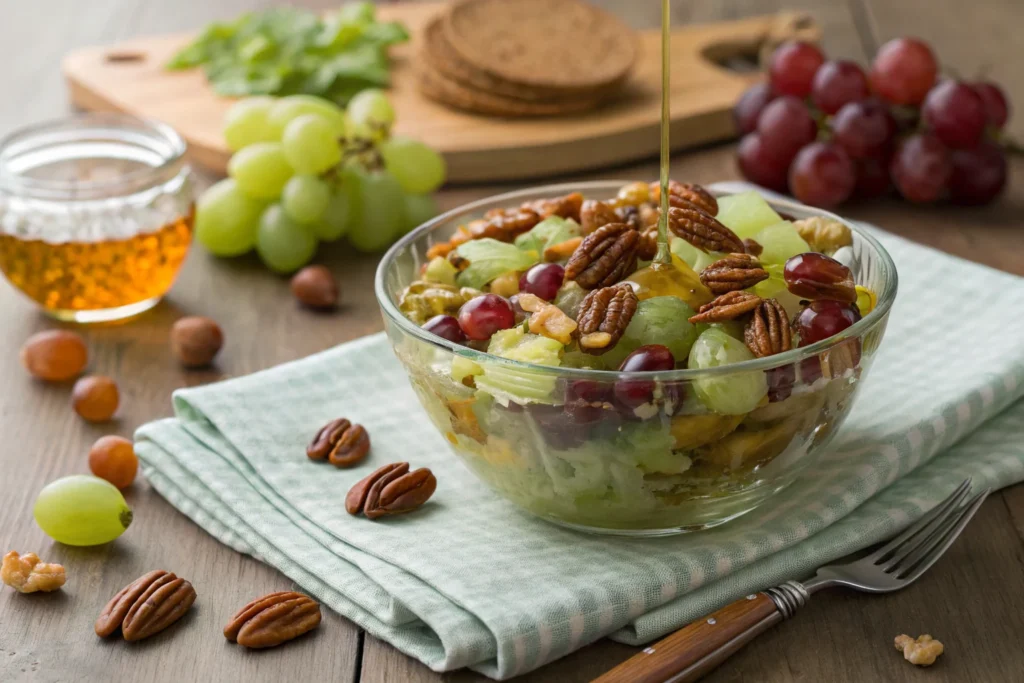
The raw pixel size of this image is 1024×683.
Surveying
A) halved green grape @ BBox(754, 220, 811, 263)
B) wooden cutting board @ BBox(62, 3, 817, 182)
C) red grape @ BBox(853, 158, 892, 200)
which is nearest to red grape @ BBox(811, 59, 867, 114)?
red grape @ BBox(853, 158, 892, 200)

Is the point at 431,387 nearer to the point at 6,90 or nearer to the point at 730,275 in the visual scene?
the point at 730,275

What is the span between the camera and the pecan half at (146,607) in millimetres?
1065

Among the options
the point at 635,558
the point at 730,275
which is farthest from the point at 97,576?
the point at 730,275

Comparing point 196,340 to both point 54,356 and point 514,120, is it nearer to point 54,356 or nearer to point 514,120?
point 54,356

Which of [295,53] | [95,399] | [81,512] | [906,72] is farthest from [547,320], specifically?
[295,53]

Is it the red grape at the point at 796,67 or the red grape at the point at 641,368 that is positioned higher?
the red grape at the point at 641,368

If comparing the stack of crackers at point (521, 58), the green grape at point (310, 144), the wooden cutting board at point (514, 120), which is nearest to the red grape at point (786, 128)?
the wooden cutting board at point (514, 120)

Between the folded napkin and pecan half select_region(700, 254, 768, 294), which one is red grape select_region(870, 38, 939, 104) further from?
pecan half select_region(700, 254, 768, 294)

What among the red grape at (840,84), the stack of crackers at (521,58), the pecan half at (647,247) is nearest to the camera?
the pecan half at (647,247)

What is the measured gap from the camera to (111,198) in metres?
1.70

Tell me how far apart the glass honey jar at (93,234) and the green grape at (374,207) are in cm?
27

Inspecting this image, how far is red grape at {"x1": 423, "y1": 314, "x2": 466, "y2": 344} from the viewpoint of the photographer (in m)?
1.11

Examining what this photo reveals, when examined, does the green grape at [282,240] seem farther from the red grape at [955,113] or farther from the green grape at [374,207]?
the red grape at [955,113]

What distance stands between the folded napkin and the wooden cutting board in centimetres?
77
